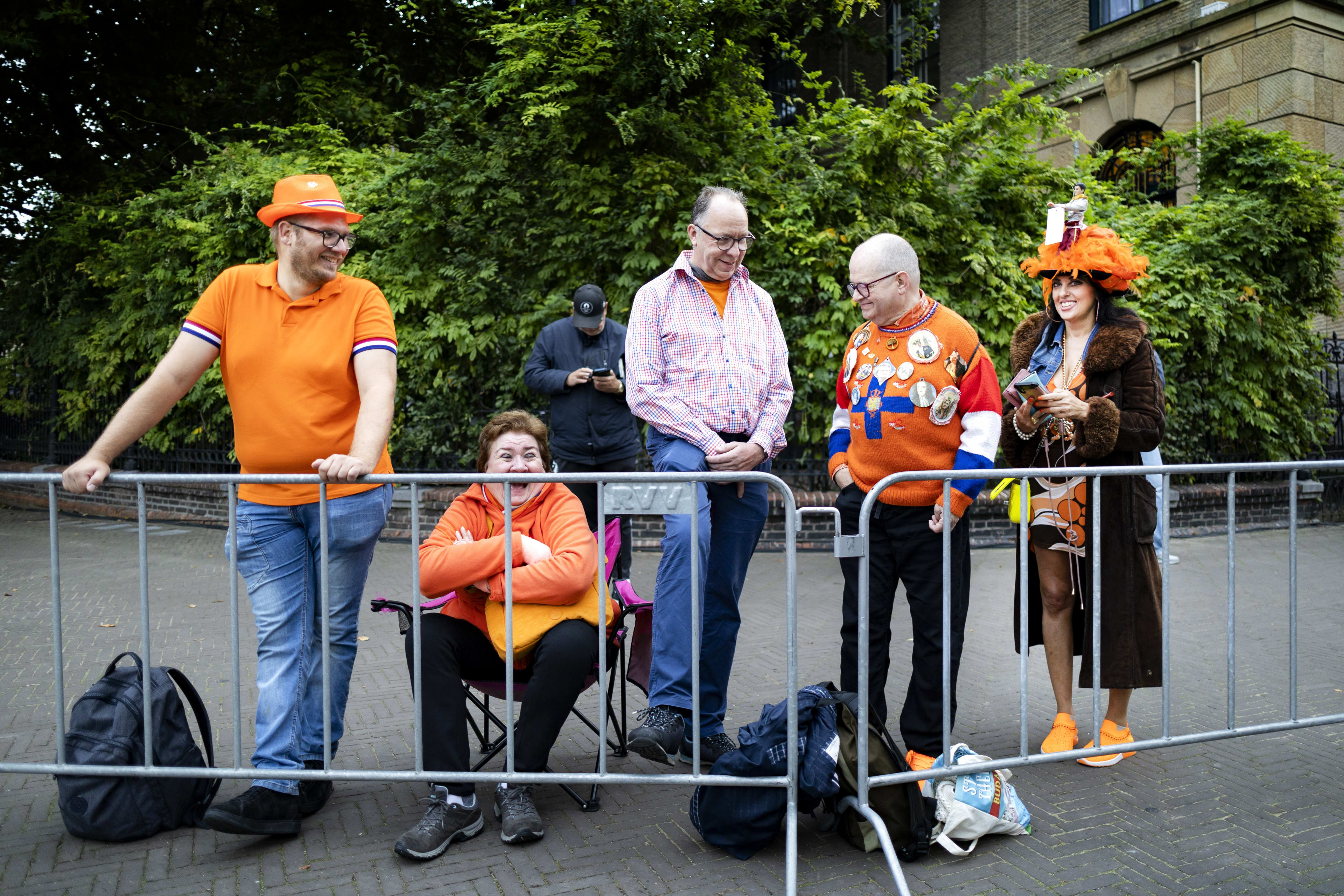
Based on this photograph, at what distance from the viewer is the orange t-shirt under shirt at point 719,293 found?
411 centimetres

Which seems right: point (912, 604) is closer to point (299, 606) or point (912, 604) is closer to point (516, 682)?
point (516, 682)

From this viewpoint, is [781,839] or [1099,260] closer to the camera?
[781,839]

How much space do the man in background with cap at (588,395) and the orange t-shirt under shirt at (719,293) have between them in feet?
8.02

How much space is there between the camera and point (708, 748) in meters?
3.88

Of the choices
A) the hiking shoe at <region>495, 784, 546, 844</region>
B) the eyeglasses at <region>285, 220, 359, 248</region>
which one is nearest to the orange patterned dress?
the hiking shoe at <region>495, 784, 546, 844</region>

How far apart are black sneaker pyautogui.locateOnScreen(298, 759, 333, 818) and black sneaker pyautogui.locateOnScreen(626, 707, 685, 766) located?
1.12 m

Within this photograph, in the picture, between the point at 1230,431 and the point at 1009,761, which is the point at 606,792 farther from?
the point at 1230,431

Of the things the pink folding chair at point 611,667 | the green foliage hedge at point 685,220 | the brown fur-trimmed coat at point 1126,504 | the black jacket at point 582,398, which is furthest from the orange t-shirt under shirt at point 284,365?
the green foliage hedge at point 685,220

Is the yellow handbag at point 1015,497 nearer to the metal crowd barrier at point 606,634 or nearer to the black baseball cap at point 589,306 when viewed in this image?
the metal crowd barrier at point 606,634

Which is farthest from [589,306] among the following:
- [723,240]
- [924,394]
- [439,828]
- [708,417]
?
[439,828]

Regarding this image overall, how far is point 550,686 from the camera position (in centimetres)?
335

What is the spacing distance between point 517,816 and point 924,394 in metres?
2.06

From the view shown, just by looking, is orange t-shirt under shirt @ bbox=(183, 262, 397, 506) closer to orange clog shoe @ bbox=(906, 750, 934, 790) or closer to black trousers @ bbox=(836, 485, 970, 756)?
black trousers @ bbox=(836, 485, 970, 756)

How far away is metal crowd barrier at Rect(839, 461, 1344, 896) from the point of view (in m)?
3.13
